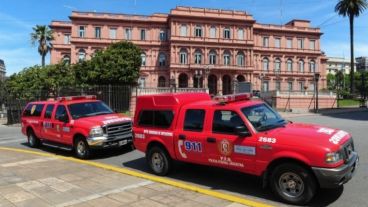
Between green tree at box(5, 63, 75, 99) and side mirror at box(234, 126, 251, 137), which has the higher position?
green tree at box(5, 63, 75, 99)

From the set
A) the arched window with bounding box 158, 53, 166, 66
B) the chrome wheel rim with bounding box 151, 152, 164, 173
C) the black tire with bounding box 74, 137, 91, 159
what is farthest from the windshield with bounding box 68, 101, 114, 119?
the arched window with bounding box 158, 53, 166, 66

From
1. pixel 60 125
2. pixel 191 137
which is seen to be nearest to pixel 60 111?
pixel 60 125

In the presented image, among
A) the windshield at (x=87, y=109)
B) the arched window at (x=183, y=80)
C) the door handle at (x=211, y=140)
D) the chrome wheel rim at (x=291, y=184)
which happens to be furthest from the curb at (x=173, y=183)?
the arched window at (x=183, y=80)

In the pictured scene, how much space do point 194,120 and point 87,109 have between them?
5.90 meters

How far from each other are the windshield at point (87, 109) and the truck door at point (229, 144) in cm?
616

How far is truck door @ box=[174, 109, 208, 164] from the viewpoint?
25.2 feet

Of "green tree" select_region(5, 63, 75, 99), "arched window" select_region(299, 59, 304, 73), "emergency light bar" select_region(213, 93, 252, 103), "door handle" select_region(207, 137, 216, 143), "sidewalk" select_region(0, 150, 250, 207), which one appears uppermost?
"arched window" select_region(299, 59, 304, 73)

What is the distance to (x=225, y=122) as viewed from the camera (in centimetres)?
737

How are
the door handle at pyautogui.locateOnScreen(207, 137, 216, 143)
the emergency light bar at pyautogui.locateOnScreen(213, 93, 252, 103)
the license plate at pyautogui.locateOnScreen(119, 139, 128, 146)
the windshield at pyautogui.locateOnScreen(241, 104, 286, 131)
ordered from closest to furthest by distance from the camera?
1. the windshield at pyautogui.locateOnScreen(241, 104, 286, 131)
2. the door handle at pyautogui.locateOnScreen(207, 137, 216, 143)
3. the emergency light bar at pyautogui.locateOnScreen(213, 93, 252, 103)
4. the license plate at pyautogui.locateOnScreen(119, 139, 128, 146)

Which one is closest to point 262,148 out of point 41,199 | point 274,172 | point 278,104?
point 274,172

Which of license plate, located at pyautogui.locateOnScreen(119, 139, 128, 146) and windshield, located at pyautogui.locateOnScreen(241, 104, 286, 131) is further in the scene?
license plate, located at pyautogui.locateOnScreen(119, 139, 128, 146)

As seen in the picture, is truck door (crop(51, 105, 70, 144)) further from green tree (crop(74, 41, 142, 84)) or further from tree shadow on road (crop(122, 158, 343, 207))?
green tree (crop(74, 41, 142, 84))

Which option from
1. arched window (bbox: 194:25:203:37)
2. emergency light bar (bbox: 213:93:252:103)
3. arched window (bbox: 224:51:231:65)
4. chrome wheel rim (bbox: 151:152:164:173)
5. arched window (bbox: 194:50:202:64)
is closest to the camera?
emergency light bar (bbox: 213:93:252:103)

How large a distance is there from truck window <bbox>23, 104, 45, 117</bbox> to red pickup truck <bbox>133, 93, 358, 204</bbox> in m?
6.13
